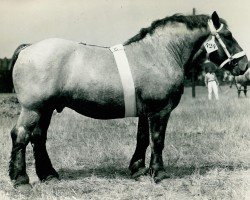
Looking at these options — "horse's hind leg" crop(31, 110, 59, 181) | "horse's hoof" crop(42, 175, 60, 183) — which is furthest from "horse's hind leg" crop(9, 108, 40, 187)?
"horse's hoof" crop(42, 175, 60, 183)

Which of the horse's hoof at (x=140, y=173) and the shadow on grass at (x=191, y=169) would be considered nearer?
the horse's hoof at (x=140, y=173)

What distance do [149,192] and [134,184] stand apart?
1.82ft

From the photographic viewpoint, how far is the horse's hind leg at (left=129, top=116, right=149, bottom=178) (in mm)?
6484

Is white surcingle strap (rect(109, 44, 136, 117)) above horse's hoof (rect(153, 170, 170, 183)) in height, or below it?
above

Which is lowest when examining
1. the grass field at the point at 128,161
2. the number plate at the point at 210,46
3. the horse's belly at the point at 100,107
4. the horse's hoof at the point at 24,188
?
the grass field at the point at 128,161

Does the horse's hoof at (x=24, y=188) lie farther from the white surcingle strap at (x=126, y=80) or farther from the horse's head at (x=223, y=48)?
the horse's head at (x=223, y=48)

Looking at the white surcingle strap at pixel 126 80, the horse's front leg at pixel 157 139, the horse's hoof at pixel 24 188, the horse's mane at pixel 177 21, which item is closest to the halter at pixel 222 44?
the horse's mane at pixel 177 21

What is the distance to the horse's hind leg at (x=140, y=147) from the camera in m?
6.48

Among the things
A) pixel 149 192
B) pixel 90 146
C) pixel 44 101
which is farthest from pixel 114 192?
pixel 90 146

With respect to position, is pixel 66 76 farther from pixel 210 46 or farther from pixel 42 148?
pixel 210 46

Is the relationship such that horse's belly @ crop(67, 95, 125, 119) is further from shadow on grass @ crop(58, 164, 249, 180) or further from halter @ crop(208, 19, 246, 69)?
halter @ crop(208, 19, 246, 69)

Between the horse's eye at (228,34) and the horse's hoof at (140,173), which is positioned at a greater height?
the horse's eye at (228,34)

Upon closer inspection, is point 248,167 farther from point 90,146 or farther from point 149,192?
point 90,146

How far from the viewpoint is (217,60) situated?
21.7 ft
